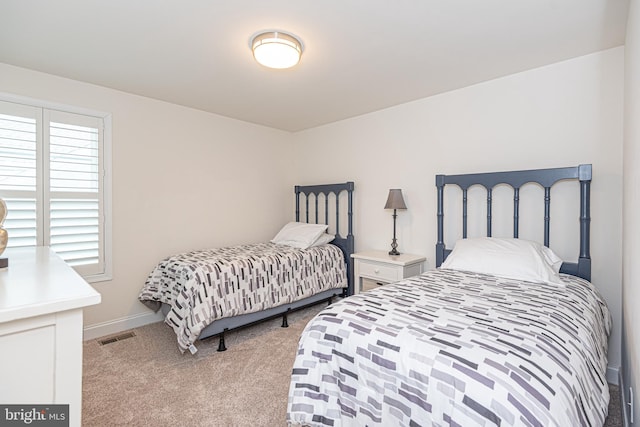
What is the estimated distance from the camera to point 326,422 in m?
1.34

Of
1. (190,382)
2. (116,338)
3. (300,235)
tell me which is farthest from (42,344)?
(300,235)

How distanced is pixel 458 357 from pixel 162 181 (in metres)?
3.08

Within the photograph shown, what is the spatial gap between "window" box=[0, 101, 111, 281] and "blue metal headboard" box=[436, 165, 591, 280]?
10.2 ft

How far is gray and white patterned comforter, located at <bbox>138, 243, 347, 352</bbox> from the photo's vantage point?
2410 mm

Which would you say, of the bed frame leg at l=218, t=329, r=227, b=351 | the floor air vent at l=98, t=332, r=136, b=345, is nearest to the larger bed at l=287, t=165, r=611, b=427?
the bed frame leg at l=218, t=329, r=227, b=351

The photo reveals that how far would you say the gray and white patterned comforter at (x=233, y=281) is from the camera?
7.91 feet

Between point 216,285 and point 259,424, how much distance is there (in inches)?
43.9

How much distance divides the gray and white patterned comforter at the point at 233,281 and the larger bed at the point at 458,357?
1265 mm

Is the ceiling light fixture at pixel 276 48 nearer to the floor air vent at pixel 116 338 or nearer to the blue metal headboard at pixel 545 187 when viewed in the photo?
the blue metal headboard at pixel 545 187

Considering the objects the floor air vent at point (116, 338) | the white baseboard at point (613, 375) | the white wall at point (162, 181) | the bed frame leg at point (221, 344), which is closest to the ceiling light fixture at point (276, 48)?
the white wall at point (162, 181)

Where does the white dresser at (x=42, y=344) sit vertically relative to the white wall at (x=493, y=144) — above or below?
below

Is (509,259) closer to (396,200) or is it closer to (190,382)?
(396,200)

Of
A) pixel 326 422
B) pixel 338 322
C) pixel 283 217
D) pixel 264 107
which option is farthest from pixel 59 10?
pixel 283 217

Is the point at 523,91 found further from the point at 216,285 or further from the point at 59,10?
the point at 59,10
